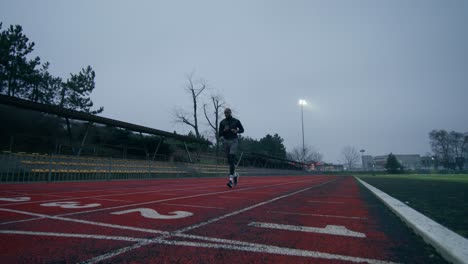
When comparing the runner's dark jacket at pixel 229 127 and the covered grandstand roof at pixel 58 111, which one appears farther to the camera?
the covered grandstand roof at pixel 58 111

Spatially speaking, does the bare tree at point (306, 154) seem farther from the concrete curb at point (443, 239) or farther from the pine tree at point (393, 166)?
the concrete curb at point (443, 239)

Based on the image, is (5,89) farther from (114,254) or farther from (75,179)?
(114,254)

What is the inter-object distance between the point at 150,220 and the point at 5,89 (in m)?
32.0

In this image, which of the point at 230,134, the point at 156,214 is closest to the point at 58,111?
the point at 230,134

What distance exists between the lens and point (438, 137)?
81875mm

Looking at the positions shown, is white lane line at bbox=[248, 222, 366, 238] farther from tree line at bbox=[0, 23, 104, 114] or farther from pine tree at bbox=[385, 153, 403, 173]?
pine tree at bbox=[385, 153, 403, 173]

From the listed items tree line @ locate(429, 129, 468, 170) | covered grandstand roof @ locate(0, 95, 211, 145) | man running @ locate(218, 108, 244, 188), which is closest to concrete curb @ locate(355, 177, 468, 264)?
man running @ locate(218, 108, 244, 188)

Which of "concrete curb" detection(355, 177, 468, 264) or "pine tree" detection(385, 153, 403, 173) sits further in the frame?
"pine tree" detection(385, 153, 403, 173)

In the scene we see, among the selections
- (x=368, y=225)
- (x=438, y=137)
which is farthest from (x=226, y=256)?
(x=438, y=137)

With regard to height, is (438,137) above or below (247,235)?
above

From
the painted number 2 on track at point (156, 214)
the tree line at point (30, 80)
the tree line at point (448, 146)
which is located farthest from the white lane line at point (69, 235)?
the tree line at point (448, 146)

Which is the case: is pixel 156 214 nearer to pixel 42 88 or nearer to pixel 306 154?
pixel 42 88

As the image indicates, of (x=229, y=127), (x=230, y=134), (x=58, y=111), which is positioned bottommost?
(x=230, y=134)

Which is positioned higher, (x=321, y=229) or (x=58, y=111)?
(x=58, y=111)
